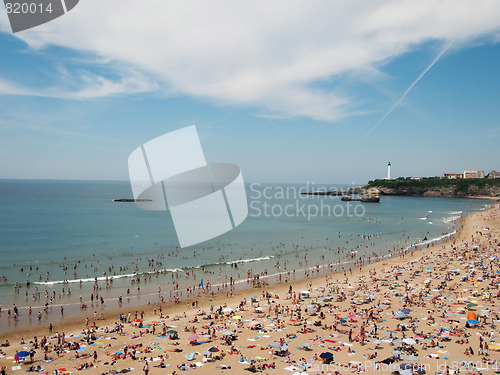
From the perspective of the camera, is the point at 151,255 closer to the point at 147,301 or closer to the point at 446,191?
the point at 147,301

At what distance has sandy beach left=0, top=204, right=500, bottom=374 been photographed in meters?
14.9

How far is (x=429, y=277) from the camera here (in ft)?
98.9

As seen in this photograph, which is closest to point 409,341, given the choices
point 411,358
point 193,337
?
point 411,358

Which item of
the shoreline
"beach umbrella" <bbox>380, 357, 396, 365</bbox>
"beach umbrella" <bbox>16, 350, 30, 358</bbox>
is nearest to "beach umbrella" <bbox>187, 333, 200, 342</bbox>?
"beach umbrella" <bbox>16, 350, 30, 358</bbox>

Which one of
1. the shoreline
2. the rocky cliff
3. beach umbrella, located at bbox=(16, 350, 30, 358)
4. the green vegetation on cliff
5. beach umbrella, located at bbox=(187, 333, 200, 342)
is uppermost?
the green vegetation on cliff

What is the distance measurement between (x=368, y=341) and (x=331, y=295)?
9035 mm

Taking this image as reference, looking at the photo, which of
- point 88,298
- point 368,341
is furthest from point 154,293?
point 368,341

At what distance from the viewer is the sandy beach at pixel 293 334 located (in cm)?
1486

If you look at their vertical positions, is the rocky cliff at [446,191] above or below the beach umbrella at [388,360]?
above

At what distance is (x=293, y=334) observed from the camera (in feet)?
60.5

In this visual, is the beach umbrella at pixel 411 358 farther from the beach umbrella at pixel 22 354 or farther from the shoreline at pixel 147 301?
the beach umbrella at pixel 22 354

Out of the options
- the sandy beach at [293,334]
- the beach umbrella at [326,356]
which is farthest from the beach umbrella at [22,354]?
the beach umbrella at [326,356]

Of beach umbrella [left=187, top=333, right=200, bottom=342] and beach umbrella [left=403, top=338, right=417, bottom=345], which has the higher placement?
beach umbrella [left=187, top=333, right=200, bottom=342]

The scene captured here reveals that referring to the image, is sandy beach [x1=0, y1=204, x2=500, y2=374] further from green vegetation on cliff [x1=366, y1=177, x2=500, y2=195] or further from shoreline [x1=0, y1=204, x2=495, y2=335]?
green vegetation on cliff [x1=366, y1=177, x2=500, y2=195]
